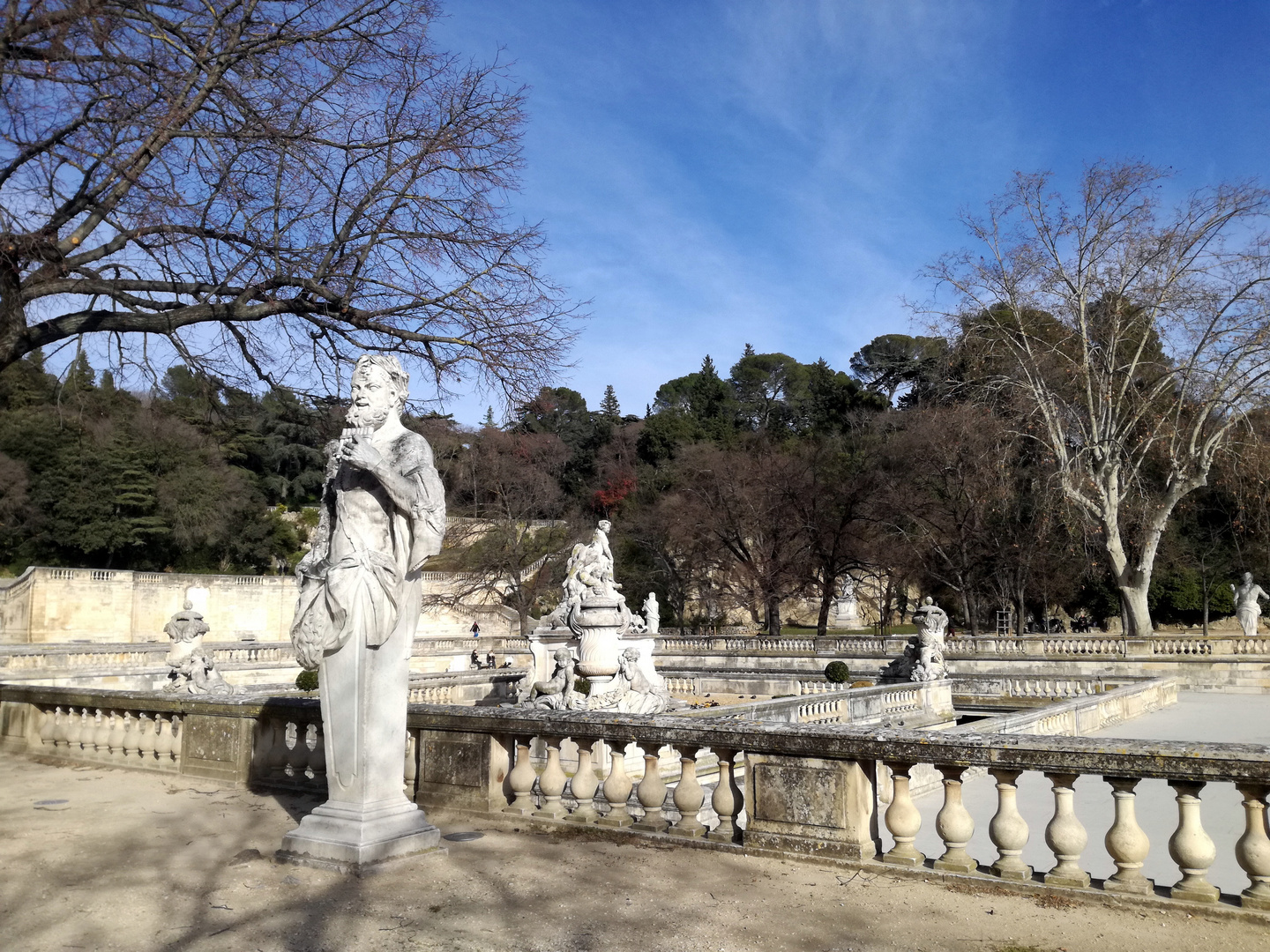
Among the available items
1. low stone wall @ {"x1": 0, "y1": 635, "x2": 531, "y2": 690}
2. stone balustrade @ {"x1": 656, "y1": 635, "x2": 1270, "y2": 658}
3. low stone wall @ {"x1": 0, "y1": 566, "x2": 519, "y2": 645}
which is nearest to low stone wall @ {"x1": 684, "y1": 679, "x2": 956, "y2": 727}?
low stone wall @ {"x1": 0, "y1": 635, "x2": 531, "y2": 690}

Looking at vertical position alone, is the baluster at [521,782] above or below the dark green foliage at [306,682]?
above

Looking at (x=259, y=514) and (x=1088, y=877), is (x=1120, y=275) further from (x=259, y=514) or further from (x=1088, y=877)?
(x=259, y=514)

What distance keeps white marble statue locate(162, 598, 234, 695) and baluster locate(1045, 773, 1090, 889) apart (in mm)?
12795

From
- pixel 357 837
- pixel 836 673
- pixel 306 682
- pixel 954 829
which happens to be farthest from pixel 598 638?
pixel 954 829

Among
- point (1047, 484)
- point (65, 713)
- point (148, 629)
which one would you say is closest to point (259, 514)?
point (148, 629)

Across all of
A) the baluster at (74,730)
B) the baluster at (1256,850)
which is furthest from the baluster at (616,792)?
the baluster at (74,730)

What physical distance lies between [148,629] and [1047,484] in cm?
3602

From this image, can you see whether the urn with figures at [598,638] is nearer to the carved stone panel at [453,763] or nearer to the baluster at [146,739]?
the baluster at [146,739]

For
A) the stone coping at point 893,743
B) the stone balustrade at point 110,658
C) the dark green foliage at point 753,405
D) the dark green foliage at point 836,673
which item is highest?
the dark green foliage at point 753,405

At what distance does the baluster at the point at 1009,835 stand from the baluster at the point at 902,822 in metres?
0.38

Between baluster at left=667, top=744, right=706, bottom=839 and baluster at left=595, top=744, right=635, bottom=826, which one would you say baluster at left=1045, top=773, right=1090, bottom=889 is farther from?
baluster at left=595, top=744, right=635, bottom=826

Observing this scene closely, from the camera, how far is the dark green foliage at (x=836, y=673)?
24728 mm

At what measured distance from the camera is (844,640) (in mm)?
32875

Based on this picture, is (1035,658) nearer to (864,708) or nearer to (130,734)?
(864,708)
